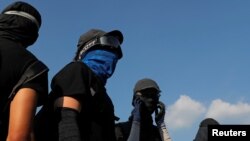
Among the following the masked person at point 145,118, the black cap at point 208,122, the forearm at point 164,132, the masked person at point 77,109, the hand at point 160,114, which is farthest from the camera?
the black cap at point 208,122

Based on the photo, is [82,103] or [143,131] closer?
[82,103]

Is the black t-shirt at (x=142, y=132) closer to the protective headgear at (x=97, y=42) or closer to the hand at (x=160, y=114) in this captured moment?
the hand at (x=160, y=114)

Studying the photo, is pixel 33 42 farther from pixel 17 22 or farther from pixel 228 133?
pixel 228 133

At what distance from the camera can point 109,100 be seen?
3.37 metres

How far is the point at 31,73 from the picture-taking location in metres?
2.65

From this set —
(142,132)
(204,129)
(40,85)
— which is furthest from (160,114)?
(40,85)

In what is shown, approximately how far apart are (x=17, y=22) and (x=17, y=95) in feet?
2.03

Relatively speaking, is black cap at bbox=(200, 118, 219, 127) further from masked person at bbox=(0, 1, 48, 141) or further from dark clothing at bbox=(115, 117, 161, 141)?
masked person at bbox=(0, 1, 48, 141)

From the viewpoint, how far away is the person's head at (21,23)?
2908mm

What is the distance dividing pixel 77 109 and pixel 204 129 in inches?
227

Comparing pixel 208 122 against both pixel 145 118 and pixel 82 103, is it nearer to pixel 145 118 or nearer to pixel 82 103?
pixel 145 118

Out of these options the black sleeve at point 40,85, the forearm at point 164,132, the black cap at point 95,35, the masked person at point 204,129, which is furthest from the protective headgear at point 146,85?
the black sleeve at point 40,85

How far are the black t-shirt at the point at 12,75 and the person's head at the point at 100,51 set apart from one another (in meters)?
0.78

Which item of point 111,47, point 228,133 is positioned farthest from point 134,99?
point 111,47
